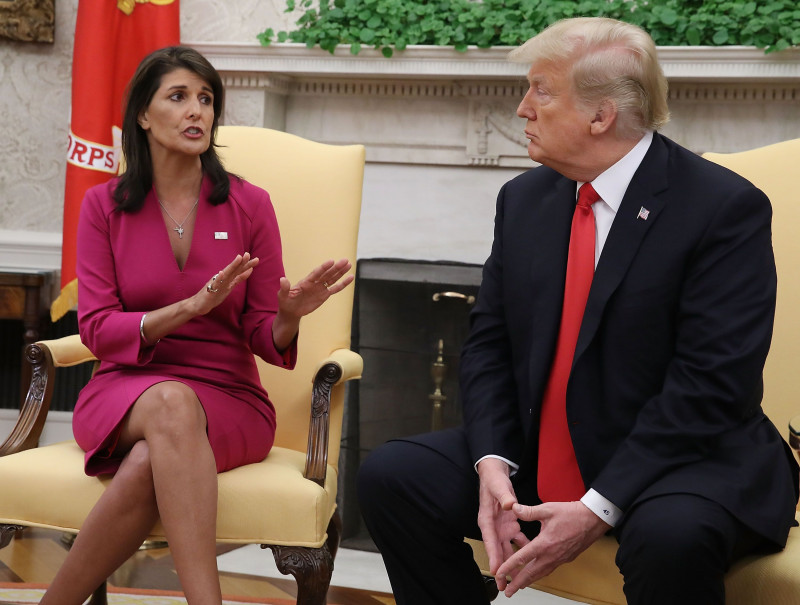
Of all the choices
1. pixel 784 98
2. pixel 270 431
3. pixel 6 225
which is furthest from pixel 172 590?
pixel 784 98

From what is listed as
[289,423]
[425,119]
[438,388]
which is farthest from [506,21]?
[289,423]

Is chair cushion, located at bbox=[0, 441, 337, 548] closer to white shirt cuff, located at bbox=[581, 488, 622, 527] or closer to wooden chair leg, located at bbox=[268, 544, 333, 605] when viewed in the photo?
wooden chair leg, located at bbox=[268, 544, 333, 605]

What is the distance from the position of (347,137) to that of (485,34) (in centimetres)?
68

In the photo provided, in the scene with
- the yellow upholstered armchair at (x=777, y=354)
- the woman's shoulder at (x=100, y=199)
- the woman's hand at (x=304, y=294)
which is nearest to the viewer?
the yellow upholstered armchair at (x=777, y=354)

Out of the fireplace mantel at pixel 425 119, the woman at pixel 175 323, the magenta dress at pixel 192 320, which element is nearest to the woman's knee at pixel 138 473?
the woman at pixel 175 323

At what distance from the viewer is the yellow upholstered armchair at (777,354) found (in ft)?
5.51

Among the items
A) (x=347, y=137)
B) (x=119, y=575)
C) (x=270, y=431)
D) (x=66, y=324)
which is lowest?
(x=119, y=575)

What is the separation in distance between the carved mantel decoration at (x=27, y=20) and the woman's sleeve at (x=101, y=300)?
1767 millimetres

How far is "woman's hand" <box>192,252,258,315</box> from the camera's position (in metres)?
1.99

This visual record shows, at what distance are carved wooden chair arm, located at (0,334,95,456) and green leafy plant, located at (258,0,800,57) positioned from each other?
1517mm

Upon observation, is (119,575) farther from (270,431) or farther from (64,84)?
(64,84)

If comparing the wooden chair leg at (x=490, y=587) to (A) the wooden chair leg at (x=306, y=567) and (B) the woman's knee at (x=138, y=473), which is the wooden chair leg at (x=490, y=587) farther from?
(B) the woman's knee at (x=138, y=473)

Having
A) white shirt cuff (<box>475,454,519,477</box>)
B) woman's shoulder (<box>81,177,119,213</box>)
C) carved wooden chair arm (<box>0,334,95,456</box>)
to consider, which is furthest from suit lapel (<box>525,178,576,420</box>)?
carved wooden chair arm (<box>0,334,95,456</box>)

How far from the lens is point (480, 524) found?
168 centimetres
